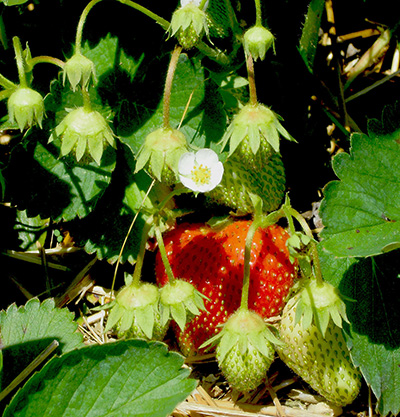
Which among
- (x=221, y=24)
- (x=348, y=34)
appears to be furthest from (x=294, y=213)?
(x=348, y=34)

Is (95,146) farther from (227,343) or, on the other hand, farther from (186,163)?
(227,343)

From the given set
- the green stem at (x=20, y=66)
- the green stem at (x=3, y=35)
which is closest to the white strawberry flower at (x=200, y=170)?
the green stem at (x=20, y=66)

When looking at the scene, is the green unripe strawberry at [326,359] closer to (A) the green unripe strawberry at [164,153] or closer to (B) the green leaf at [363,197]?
(B) the green leaf at [363,197]

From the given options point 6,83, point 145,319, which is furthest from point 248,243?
point 6,83

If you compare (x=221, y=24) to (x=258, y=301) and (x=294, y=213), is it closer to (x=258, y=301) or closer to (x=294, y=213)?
(x=294, y=213)

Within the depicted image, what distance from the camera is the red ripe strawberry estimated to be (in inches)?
75.2

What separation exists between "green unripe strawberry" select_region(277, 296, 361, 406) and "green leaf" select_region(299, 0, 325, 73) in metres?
0.84

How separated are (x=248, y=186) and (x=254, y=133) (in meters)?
0.39

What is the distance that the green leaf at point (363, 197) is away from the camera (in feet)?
5.30

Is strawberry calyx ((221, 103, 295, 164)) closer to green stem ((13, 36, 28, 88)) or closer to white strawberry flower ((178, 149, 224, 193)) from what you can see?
white strawberry flower ((178, 149, 224, 193))

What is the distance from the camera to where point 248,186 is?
6.57 feet

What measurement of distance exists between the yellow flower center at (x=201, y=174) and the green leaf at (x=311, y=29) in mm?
538

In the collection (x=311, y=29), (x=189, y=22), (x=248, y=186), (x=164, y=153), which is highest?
(x=189, y=22)

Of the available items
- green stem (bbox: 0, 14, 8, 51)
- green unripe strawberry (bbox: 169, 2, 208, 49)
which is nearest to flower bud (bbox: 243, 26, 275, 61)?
green unripe strawberry (bbox: 169, 2, 208, 49)
